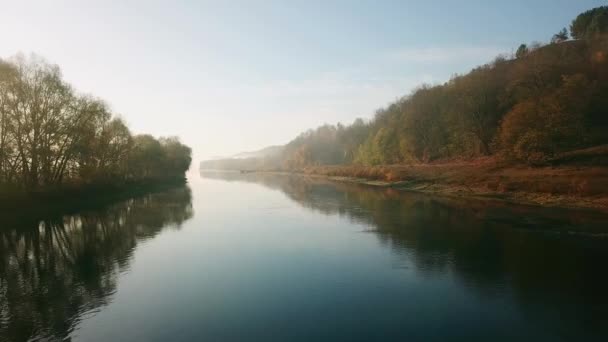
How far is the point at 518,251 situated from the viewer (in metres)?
23.6

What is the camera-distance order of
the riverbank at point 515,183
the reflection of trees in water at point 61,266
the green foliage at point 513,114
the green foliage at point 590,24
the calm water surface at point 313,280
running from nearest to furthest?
the calm water surface at point 313,280 < the reflection of trees in water at point 61,266 < the riverbank at point 515,183 < the green foliage at point 513,114 < the green foliage at point 590,24

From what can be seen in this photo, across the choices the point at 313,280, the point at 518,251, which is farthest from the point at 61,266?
the point at 518,251

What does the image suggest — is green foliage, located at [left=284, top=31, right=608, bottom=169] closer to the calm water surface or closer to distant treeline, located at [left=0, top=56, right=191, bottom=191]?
the calm water surface

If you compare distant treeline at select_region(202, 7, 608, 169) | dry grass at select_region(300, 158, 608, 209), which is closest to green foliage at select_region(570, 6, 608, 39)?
distant treeline at select_region(202, 7, 608, 169)

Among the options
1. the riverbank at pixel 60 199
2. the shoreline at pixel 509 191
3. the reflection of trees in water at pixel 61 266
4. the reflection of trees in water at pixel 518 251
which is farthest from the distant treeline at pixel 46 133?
the shoreline at pixel 509 191

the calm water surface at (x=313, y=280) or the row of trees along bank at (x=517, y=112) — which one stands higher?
the row of trees along bank at (x=517, y=112)

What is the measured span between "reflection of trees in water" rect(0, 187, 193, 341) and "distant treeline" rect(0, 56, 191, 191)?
983cm

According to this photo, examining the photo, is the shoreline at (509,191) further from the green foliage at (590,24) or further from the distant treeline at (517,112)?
the green foliage at (590,24)

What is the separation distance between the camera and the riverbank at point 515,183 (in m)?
40.2

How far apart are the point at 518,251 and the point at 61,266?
96.3 feet

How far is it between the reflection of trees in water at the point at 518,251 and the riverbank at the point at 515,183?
459cm

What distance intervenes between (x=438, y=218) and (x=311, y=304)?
81.2 feet

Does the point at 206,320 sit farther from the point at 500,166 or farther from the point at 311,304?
the point at 500,166

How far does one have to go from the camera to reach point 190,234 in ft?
105
